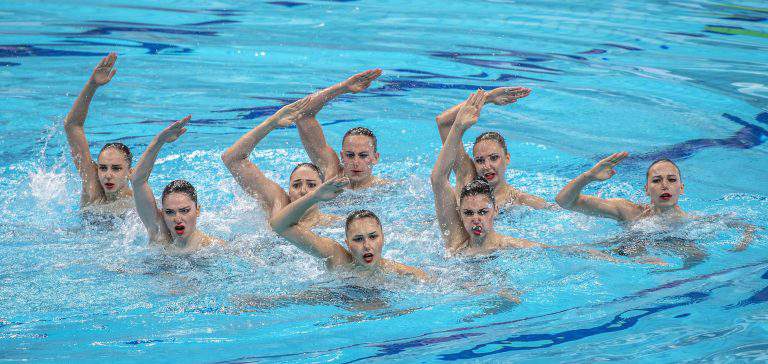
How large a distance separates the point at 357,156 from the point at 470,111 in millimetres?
1679

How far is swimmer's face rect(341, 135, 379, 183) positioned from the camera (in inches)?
285

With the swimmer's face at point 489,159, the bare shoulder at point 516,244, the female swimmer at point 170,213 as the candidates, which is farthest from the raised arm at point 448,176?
the female swimmer at point 170,213

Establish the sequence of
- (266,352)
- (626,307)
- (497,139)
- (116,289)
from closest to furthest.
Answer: (266,352) → (626,307) → (116,289) → (497,139)

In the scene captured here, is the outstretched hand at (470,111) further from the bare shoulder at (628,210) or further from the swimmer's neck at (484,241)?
the bare shoulder at (628,210)

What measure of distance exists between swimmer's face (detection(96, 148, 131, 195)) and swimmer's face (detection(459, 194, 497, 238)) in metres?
2.66

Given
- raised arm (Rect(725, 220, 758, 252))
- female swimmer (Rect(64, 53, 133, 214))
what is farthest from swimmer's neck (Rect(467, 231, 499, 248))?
female swimmer (Rect(64, 53, 133, 214))

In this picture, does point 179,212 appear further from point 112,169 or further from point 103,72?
point 103,72

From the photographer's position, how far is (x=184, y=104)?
9844mm

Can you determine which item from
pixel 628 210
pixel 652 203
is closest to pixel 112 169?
pixel 628 210

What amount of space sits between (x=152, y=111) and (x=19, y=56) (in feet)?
7.89

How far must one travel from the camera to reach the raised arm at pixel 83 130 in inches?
260

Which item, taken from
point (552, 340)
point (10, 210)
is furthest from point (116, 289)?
point (552, 340)

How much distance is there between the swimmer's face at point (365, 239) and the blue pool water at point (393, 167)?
0.76 feet

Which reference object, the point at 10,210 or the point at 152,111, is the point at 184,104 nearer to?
the point at 152,111
